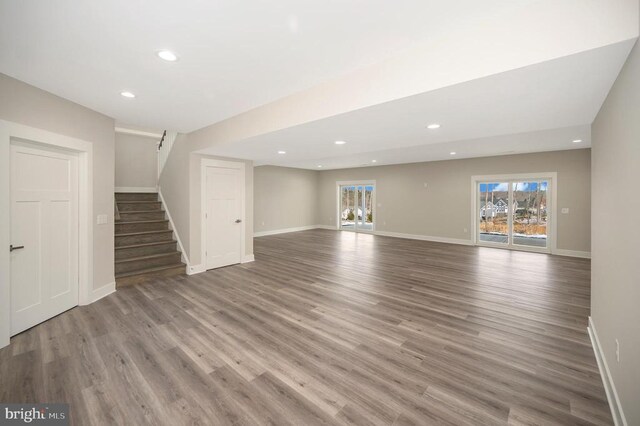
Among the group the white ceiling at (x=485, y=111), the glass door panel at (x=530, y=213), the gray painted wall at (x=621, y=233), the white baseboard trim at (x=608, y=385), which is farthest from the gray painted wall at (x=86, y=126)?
the glass door panel at (x=530, y=213)

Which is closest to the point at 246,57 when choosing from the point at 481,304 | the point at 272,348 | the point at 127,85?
the point at 127,85

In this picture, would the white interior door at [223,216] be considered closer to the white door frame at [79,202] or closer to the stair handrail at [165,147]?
the stair handrail at [165,147]

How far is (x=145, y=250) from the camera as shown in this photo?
5.03 metres

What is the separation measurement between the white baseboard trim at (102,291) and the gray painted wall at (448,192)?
8.21 m

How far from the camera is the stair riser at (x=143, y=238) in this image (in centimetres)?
487

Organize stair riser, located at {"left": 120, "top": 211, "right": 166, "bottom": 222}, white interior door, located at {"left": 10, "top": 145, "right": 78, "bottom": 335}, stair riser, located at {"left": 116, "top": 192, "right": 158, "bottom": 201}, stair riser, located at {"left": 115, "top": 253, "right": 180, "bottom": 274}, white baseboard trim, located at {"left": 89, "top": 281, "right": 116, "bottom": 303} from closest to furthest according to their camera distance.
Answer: white interior door, located at {"left": 10, "top": 145, "right": 78, "bottom": 335}
white baseboard trim, located at {"left": 89, "top": 281, "right": 116, "bottom": 303}
stair riser, located at {"left": 115, "top": 253, "right": 180, "bottom": 274}
stair riser, located at {"left": 120, "top": 211, "right": 166, "bottom": 222}
stair riser, located at {"left": 116, "top": 192, "right": 158, "bottom": 201}

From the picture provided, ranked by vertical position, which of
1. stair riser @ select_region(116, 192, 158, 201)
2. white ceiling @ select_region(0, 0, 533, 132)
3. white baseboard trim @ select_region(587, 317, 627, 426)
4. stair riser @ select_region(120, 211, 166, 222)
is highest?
white ceiling @ select_region(0, 0, 533, 132)

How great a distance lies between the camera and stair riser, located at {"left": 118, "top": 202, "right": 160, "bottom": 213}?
569 cm

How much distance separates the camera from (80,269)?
3545mm

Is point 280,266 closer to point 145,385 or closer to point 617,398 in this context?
point 145,385

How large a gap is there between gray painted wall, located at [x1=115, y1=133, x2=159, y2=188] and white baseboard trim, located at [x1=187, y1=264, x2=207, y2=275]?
3889 mm

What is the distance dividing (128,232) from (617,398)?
6.59 metres

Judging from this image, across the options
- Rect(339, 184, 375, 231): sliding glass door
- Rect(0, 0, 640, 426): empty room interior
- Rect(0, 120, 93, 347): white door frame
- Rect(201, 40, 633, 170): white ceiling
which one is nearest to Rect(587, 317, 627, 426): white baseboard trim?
Rect(0, 0, 640, 426): empty room interior

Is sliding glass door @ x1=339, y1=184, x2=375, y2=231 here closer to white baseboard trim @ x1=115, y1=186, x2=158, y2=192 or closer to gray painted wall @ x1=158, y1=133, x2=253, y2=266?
gray painted wall @ x1=158, y1=133, x2=253, y2=266
